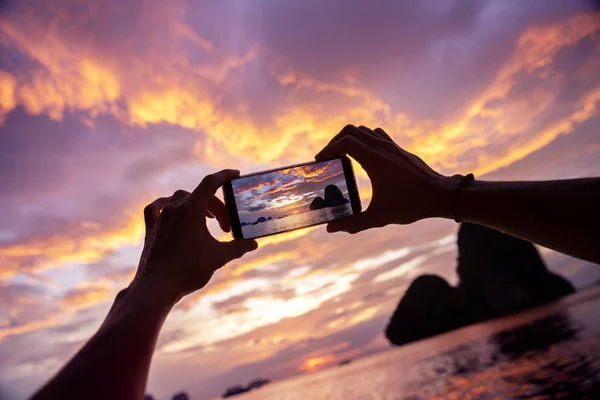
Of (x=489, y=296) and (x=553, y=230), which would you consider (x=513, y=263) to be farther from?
(x=553, y=230)

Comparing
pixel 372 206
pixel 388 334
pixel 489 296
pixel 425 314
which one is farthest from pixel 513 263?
pixel 372 206

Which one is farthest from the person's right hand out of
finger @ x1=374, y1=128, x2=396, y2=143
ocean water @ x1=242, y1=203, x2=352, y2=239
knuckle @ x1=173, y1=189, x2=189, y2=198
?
knuckle @ x1=173, y1=189, x2=189, y2=198

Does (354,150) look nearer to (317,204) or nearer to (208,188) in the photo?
(317,204)

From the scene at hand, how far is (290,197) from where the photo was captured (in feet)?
12.4

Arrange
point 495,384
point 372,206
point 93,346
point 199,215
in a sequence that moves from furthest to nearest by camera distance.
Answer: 1. point 495,384
2. point 372,206
3. point 199,215
4. point 93,346

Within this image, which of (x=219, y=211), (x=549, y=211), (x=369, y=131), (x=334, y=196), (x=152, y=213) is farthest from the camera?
(x=334, y=196)

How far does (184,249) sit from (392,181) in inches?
61.0

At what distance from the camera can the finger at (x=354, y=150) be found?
2.83 m

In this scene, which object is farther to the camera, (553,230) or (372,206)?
(372,206)

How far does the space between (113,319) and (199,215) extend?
965mm

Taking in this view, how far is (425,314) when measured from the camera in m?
123

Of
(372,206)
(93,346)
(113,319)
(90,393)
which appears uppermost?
(372,206)

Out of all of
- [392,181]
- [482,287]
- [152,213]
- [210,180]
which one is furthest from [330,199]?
[482,287]

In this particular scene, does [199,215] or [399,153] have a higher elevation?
[399,153]
